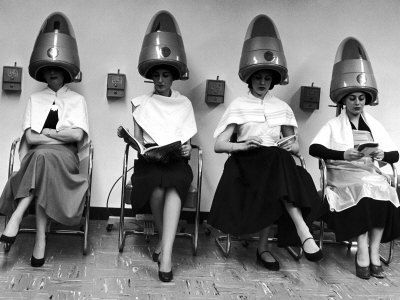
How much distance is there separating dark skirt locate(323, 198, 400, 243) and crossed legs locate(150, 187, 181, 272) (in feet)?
3.11

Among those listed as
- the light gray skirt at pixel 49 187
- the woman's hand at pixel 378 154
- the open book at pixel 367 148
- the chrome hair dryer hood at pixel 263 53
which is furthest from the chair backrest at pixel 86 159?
the woman's hand at pixel 378 154

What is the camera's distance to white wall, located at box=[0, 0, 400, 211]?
3.50 metres

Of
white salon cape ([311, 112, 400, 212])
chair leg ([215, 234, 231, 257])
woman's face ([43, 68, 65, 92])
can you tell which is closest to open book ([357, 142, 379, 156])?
white salon cape ([311, 112, 400, 212])

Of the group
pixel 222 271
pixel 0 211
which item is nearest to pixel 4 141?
pixel 0 211

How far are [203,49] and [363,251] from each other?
6.19 feet

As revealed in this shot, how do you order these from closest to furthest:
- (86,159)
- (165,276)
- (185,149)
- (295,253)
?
(165,276) < (185,149) < (295,253) < (86,159)

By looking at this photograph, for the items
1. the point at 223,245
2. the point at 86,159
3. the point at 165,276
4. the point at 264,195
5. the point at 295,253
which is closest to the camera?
the point at 165,276

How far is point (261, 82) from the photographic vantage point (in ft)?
9.98

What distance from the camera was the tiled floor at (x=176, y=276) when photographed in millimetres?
2262

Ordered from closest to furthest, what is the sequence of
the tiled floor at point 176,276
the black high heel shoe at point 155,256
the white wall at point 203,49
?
the tiled floor at point 176,276
the black high heel shoe at point 155,256
the white wall at point 203,49

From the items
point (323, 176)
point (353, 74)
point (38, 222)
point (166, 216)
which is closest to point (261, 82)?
point (353, 74)

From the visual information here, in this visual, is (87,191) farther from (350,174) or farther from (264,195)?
(350,174)

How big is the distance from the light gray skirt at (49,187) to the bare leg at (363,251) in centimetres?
160

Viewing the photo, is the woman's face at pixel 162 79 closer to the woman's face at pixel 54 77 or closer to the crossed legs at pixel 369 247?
the woman's face at pixel 54 77
